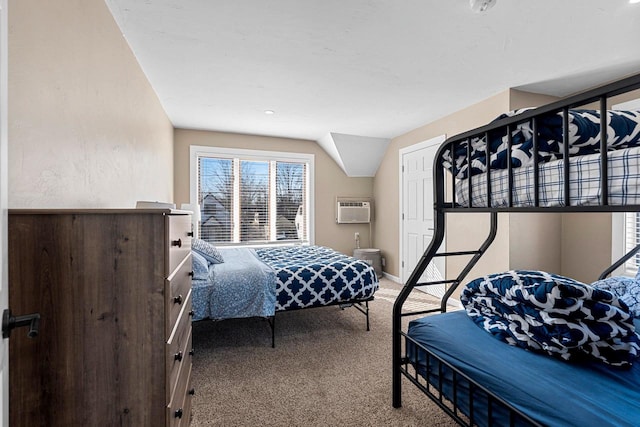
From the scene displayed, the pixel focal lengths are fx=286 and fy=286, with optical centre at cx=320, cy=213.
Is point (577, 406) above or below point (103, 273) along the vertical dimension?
below

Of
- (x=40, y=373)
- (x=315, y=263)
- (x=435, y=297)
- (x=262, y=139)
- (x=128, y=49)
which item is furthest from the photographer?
(x=262, y=139)

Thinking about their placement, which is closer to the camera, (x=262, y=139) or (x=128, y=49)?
(x=128, y=49)

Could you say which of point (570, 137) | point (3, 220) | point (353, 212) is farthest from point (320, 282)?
point (353, 212)

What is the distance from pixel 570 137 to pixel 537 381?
0.84m

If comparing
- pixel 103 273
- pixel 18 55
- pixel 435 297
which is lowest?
pixel 435 297

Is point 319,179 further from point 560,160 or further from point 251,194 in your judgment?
point 560,160

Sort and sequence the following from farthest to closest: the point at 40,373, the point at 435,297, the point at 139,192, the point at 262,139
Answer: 1. the point at 262,139
2. the point at 435,297
3. the point at 139,192
4. the point at 40,373

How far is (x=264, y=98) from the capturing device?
3.04 metres

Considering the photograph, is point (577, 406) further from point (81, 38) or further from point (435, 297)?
point (435, 297)

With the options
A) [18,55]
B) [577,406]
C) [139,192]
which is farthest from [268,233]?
[577,406]

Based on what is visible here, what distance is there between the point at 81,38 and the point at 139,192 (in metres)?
1.26

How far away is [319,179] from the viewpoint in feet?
16.1

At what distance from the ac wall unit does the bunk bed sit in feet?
6.89

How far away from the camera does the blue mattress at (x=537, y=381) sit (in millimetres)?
836
